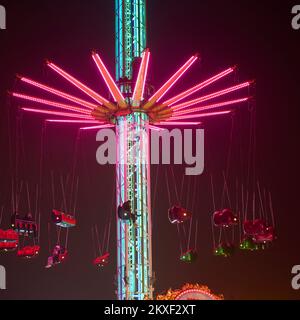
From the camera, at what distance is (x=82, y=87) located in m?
17.4

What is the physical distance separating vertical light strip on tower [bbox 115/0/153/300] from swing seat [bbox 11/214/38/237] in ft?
8.00

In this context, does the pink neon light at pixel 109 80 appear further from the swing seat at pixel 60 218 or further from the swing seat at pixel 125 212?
the swing seat at pixel 60 218

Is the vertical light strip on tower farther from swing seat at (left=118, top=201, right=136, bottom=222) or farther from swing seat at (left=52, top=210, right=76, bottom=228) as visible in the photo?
swing seat at (left=52, top=210, right=76, bottom=228)

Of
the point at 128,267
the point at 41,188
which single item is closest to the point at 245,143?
the point at 41,188

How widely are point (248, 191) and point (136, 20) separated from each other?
32.9ft

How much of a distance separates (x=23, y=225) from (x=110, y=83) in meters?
4.55

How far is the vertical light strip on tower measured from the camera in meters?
18.1

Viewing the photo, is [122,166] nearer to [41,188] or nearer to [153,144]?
[153,144]

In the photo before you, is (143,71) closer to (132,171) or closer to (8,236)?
(132,171)

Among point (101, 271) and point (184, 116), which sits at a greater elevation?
point (184, 116)

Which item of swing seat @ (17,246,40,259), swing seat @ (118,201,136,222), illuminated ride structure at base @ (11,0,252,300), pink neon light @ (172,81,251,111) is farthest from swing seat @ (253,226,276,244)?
swing seat @ (17,246,40,259)

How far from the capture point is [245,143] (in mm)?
26703
